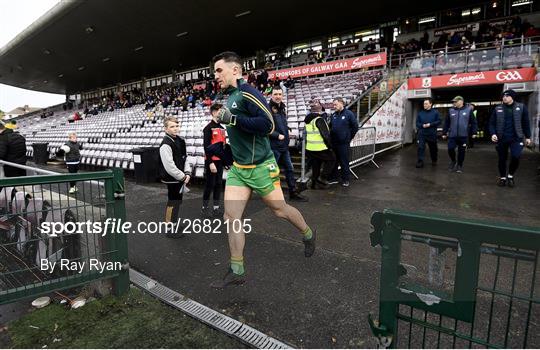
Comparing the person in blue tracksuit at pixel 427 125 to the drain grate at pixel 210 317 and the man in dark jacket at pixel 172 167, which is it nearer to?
the man in dark jacket at pixel 172 167

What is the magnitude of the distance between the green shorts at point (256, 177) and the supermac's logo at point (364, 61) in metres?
14.5

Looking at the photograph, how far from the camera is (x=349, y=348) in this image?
2061 mm

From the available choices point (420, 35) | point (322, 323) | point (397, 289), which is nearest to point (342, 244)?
point (322, 323)

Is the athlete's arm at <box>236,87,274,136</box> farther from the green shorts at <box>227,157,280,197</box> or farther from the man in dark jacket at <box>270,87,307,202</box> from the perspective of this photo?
the man in dark jacket at <box>270,87,307,202</box>

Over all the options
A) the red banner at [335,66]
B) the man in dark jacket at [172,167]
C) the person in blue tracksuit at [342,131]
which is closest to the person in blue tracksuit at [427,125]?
the person in blue tracksuit at [342,131]

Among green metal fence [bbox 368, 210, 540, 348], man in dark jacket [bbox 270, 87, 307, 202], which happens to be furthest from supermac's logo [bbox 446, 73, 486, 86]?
green metal fence [bbox 368, 210, 540, 348]

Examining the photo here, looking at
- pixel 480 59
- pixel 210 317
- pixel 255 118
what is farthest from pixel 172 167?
pixel 480 59

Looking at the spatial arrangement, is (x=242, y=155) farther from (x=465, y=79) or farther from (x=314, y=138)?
(x=465, y=79)

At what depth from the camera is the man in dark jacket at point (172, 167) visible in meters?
4.01

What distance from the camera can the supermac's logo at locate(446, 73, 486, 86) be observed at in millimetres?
12695

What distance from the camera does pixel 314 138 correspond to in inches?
253

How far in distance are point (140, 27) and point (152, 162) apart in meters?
21.6

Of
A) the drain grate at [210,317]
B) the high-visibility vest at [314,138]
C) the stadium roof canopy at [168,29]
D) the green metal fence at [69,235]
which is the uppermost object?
the stadium roof canopy at [168,29]

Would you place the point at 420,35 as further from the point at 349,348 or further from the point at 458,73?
the point at 349,348
